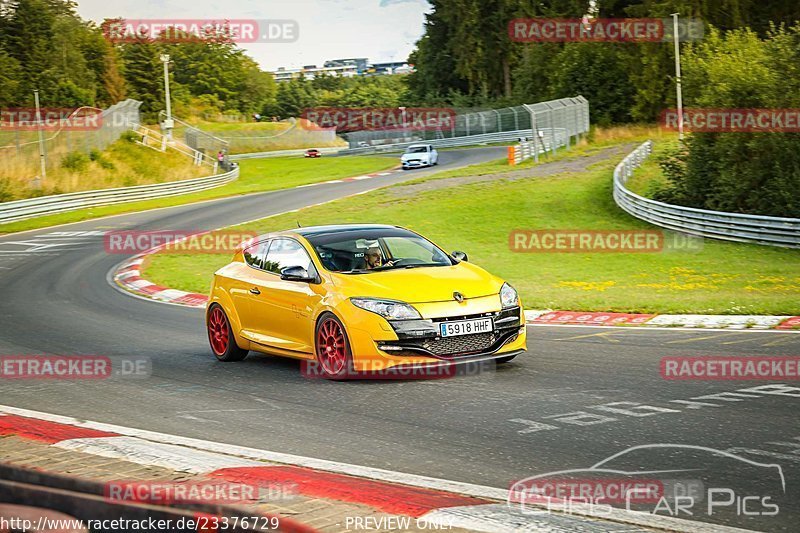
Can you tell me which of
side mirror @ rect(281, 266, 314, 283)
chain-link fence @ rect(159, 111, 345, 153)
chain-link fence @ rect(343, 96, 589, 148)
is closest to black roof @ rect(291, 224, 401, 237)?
side mirror @ rect(281, 266, 314, 283)

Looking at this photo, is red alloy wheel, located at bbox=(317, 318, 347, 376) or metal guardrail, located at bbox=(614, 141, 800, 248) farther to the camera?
metal guardrail, located at bbox=(614, 141, 800, 248)

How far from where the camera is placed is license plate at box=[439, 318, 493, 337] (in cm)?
989

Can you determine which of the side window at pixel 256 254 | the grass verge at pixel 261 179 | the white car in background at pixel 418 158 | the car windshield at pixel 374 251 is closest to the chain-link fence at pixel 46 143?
the grass verge at pixel 261 179

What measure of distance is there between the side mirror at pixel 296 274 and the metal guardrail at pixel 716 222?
17912mm

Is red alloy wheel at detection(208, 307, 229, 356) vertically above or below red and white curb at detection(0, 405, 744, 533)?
below

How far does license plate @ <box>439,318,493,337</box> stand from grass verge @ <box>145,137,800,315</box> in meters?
5.37

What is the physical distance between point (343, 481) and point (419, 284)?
4.20 metres

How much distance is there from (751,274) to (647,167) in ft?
76.4

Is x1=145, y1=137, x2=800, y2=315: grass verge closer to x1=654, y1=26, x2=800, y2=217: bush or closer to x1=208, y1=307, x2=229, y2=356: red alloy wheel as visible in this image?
x1=654, y1=26, x2=800, y2=217: bush

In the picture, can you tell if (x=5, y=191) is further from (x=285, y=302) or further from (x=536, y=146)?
(x=285, y=302)

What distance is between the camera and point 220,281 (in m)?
12.4

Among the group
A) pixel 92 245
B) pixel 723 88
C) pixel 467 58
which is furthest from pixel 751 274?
pixel 467 58

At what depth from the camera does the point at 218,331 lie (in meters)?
12.2

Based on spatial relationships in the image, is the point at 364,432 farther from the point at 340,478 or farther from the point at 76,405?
the point at 76,405
